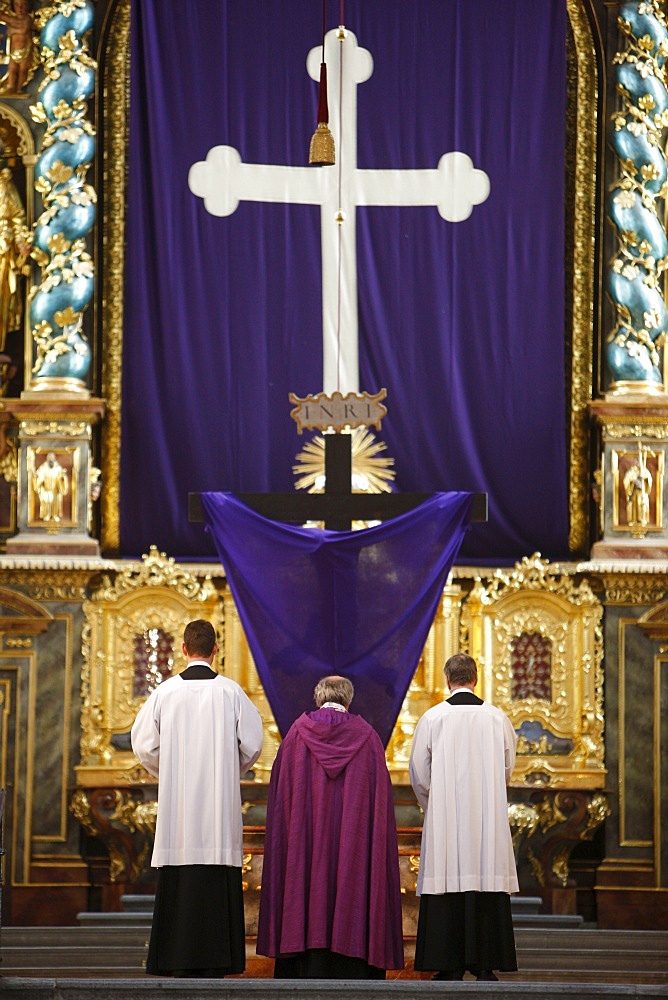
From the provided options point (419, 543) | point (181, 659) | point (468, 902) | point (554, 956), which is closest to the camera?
point (468, 902)

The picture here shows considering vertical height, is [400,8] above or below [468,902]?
above

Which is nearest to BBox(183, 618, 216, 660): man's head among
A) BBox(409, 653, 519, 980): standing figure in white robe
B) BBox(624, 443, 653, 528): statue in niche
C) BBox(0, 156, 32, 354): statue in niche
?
BBox(409, 653, 519, 980): standing figure in white robe

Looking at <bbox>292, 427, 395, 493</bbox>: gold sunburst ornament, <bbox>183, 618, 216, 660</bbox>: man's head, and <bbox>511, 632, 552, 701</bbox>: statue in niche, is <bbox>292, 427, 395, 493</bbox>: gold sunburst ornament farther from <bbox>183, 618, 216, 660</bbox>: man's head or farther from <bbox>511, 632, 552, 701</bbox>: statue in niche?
<bbox>183, 618, 216, 660</bbox>: man's head

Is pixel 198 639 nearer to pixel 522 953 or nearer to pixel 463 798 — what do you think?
pixel 463 798

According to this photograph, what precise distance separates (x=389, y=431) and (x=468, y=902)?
3.95 m

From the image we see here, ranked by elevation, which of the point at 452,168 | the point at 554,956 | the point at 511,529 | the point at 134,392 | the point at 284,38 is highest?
the point at 284,38

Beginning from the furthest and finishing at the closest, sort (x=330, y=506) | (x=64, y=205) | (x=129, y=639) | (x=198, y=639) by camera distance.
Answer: (x=64, y=205) → (x=129, y=639) → (x=330, y=506) → (x=198, y=639)

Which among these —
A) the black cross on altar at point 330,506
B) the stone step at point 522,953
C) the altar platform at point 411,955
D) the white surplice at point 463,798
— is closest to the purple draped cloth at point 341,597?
the black cross on altar at point 330,506

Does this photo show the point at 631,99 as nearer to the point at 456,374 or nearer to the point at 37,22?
the point at 456,374

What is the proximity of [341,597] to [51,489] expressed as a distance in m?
3.20

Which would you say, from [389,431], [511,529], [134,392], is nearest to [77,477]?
[134,392]

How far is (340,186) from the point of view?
455 inches

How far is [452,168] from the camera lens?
1156 cm

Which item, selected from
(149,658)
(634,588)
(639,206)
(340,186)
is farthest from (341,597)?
(639,206)
